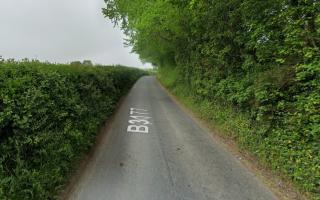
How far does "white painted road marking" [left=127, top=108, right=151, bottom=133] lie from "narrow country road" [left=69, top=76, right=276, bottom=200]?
0.09 metres

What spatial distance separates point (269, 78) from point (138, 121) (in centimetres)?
587

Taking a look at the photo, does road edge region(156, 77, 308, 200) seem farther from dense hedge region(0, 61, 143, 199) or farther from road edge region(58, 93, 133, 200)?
dense hedge region(0, 61, 143, 199)

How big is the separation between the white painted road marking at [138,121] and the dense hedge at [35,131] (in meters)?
3.40

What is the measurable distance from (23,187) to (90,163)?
244 centimetres

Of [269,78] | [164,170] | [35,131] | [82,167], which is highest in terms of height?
[269,78]

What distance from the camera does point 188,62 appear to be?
49.1ft

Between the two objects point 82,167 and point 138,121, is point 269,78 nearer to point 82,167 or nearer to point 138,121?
point 82,167

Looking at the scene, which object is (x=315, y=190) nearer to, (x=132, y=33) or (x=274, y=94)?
(x=274, y=94)

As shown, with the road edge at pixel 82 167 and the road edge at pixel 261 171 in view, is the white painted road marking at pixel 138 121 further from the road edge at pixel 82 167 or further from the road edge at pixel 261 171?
the road edge at pixel 261 171

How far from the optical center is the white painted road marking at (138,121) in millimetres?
9289

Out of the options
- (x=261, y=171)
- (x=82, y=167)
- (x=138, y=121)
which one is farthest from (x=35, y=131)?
(x=138, y=121)

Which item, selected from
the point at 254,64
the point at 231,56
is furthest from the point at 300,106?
the point at 231,56

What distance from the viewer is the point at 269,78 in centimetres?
602

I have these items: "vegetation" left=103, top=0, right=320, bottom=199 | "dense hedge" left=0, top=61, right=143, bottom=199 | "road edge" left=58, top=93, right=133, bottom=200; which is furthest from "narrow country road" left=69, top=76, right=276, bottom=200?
"vegetation" left=103, top=0, right=320, bottom=199
